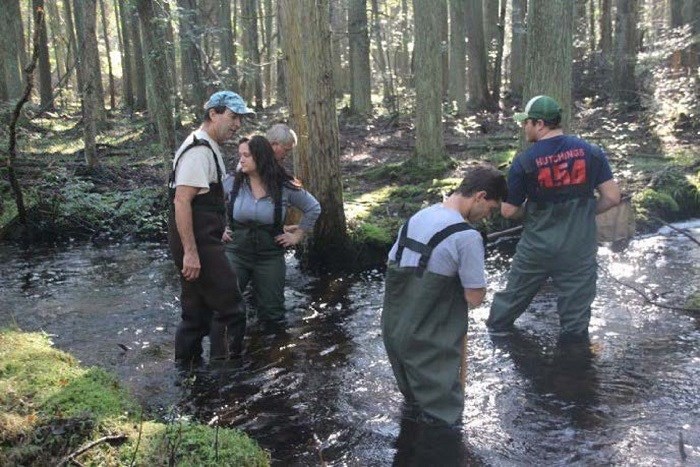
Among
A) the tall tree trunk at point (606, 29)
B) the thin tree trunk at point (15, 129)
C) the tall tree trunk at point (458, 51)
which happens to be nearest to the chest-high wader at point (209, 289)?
the thin tree trunk at point (15, 129)

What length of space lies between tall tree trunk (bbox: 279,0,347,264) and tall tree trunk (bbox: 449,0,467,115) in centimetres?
1461

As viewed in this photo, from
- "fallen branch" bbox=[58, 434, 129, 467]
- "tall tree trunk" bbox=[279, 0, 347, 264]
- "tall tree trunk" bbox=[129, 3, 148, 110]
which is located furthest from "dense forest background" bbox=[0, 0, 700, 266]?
"fallen branch" bbox=[58, 434, 129, 467]

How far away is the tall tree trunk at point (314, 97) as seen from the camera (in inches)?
324

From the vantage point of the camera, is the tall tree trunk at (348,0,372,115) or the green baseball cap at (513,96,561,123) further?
the tall tree trunk at (348,0,372,115)

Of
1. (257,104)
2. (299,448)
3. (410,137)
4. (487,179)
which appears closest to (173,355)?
(299,448)

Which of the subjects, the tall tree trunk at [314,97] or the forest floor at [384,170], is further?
the forest floor at [384,170]

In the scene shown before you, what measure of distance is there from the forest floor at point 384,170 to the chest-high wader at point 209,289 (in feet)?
12.8

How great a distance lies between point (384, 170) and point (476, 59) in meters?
10.5

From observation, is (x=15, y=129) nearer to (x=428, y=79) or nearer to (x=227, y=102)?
(x=227, y=102)

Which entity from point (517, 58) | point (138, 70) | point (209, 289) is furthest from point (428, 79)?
point (138, 70)

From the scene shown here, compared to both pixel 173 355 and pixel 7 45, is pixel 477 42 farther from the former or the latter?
pixel 173 355

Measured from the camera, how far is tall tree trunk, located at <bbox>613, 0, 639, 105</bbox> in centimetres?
1994

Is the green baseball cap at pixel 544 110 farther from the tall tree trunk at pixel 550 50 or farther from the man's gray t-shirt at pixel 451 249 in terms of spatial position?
→ the tall tree trunk at pixel 550 50

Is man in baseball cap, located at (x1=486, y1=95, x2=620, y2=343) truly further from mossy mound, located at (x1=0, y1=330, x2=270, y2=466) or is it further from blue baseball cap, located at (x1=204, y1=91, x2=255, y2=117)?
mossy mound, located at (x1=0, y1=330, x2=270, y2=466)
